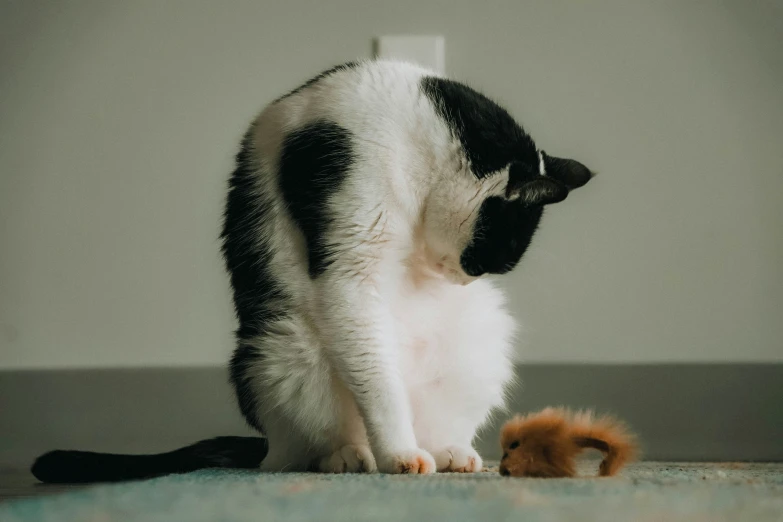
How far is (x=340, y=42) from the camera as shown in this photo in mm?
1867

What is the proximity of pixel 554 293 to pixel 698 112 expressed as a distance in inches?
20.6

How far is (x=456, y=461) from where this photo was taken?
43.1 inches

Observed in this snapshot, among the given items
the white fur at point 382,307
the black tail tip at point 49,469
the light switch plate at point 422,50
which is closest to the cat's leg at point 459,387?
the white fur at point 382,307

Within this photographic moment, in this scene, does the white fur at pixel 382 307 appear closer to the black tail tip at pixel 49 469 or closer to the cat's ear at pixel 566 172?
the cat's ear at pixel 566 172

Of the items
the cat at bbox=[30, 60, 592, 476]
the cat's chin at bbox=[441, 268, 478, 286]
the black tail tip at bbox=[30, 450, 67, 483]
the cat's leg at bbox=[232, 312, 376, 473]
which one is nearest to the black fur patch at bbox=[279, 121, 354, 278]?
the cat at bbox=[30, 60, 592, 476]

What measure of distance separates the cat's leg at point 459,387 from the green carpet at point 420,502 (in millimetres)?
378

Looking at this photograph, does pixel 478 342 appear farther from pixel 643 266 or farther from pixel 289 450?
pixel 643 266

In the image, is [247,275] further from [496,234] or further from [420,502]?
[420,502]

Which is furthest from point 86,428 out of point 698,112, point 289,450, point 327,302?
point 698,112

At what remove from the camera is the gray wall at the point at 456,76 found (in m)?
1.82

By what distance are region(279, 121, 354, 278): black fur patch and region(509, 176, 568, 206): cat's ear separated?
9.1 inches

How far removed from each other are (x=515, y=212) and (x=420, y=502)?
1.86 ft

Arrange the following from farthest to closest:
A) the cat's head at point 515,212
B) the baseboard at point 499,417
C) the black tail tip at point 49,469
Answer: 1. the baseboard at point 499,417
2. the black tail tip at point 49,469
3. the cat's head at point 515,212

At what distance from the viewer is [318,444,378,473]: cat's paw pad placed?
1.05m
